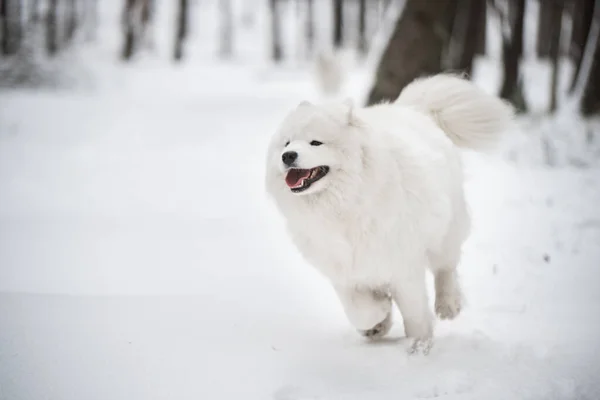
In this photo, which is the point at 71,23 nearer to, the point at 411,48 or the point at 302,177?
the point at 411,48

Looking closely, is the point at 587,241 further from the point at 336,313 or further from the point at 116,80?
the point at 116,80

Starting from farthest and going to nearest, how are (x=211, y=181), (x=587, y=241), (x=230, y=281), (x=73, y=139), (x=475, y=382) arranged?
1. (x=73, y=139)
2. (x=211, y=181)
3. (x=587, y=241)
4. (x=230, y=281)
5. (x=475, y=382)

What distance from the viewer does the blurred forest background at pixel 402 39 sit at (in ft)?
28.7

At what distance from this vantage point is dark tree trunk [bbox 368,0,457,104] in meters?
8.70

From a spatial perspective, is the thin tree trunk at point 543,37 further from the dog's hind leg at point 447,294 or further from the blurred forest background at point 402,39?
the dog's hind leg at point 447,294

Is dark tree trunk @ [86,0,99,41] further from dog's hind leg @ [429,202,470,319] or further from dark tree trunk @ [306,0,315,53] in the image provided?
dog's hind leg @ [429,202,470,319]

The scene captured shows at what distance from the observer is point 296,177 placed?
3.20m

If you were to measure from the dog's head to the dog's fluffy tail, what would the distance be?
123cm

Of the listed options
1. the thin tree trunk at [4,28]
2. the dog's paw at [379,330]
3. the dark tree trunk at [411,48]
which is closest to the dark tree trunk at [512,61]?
the dark tree trunk at [411,48]

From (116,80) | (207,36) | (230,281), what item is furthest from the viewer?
(207,36)

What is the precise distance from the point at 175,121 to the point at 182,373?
365 inches

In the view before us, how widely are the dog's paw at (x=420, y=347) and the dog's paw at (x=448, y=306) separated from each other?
1.84 feet

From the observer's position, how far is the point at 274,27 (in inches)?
1006

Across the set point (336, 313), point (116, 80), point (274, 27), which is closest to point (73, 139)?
point (116, 80)
